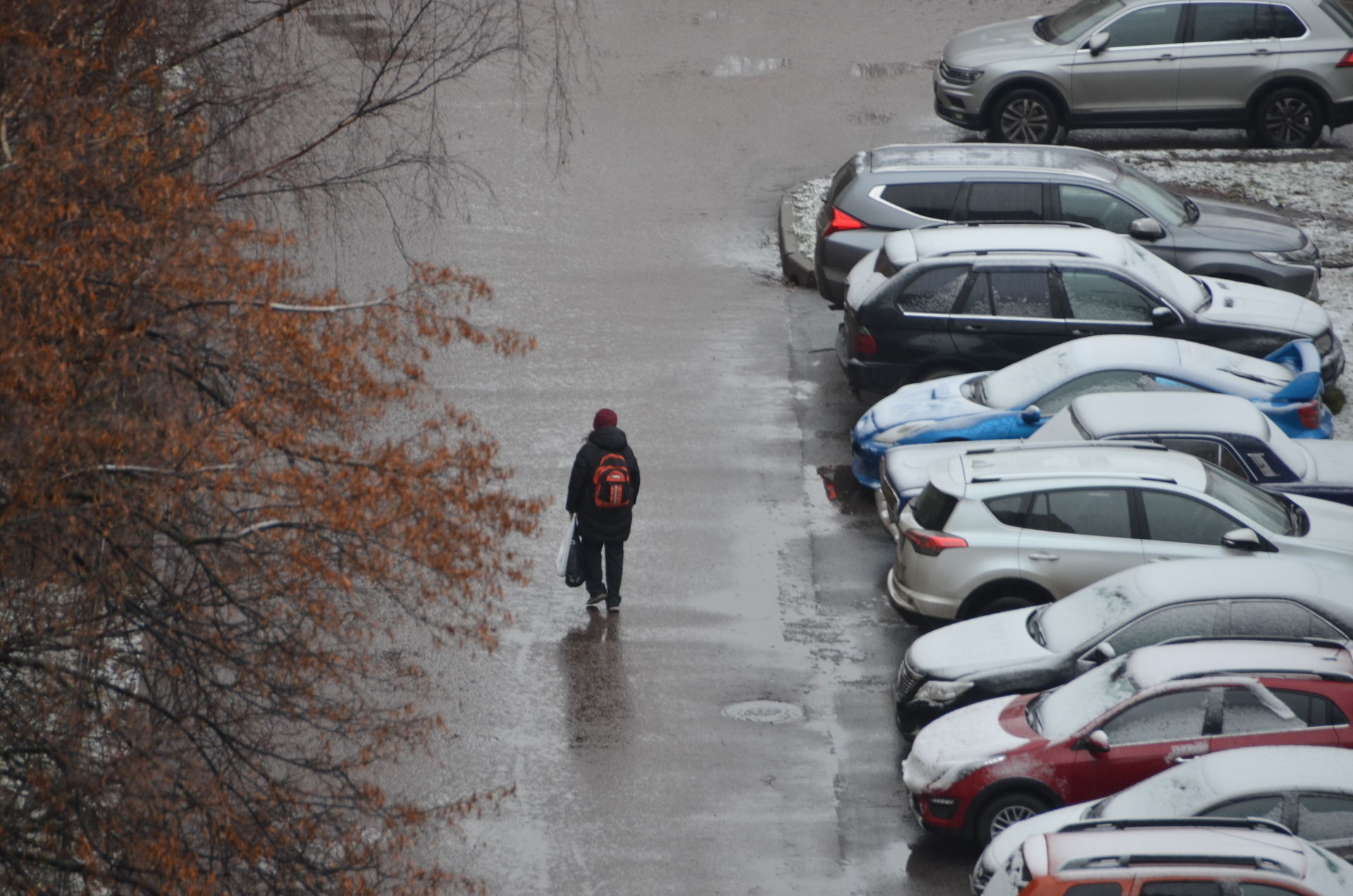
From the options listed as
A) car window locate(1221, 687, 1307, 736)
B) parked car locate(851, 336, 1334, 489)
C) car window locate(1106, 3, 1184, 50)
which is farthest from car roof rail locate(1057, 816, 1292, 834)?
car window locate(1106, 3, 1184, 50)

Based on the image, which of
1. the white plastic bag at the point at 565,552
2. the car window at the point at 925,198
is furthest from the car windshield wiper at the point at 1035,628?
the car window at the point at 925,198

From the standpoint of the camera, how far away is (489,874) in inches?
394

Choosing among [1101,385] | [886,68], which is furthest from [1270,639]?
[886,68]

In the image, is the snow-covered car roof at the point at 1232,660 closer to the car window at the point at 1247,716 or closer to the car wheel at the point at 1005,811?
the car window at the point at 1247,716

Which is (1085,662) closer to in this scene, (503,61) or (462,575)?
(462,575)

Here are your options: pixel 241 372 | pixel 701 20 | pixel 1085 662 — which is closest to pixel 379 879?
pixel 241 372

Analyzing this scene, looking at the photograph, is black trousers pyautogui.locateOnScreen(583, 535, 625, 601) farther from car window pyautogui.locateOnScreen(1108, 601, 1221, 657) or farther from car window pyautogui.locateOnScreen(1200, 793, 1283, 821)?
car window pyautogui.locateOnScreen(1200, 793, 1283, 821)

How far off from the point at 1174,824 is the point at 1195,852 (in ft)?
1.75

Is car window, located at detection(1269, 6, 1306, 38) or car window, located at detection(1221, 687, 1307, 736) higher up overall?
car window, located at detection(1269, 6, 1306, 38)

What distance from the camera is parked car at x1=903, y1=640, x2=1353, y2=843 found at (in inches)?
382

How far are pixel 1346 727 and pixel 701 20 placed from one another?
19.9 metres

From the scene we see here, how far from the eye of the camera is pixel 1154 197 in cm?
1769

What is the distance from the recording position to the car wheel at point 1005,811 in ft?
32.8

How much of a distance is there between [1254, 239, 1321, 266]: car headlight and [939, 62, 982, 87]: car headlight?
5.25 m
